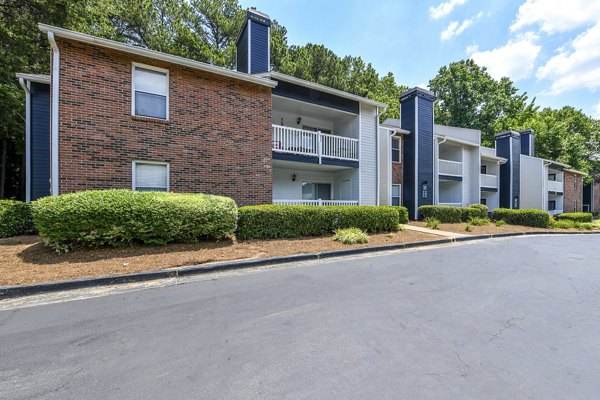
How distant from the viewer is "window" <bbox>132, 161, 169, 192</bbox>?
329 inches

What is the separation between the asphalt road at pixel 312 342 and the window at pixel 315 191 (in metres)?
9.39

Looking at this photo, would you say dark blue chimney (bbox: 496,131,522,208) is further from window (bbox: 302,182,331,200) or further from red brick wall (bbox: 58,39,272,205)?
red brick wall (bbox: 58,39,272,205)

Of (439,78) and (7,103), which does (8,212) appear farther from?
(439,78)

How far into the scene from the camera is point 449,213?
49.1 ft

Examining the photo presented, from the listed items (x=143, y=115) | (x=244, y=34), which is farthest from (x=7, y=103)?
(x=244, y=34)

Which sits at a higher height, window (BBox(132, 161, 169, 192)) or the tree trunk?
the tree trunk

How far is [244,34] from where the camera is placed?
1224 cm

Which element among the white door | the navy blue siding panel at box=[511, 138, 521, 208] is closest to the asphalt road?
the white door

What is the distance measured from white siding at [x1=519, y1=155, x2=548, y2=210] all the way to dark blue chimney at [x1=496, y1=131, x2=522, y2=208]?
0.94m

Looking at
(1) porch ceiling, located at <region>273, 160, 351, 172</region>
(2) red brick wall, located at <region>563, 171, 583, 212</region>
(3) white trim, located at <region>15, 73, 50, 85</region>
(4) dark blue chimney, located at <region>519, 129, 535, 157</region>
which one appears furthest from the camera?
(2) red brick wall, located at <region>563, 171, 583, 212</region>

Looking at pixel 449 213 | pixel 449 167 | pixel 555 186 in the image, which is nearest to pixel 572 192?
pixel 555 186

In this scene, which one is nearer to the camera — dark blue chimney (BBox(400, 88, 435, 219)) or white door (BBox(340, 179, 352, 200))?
white door (BBox(340, 179, 352, 200))

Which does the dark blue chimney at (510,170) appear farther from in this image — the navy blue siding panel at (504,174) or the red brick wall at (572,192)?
the red brick wall at (572,192)

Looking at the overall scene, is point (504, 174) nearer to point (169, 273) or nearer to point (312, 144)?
point (312, 144)
